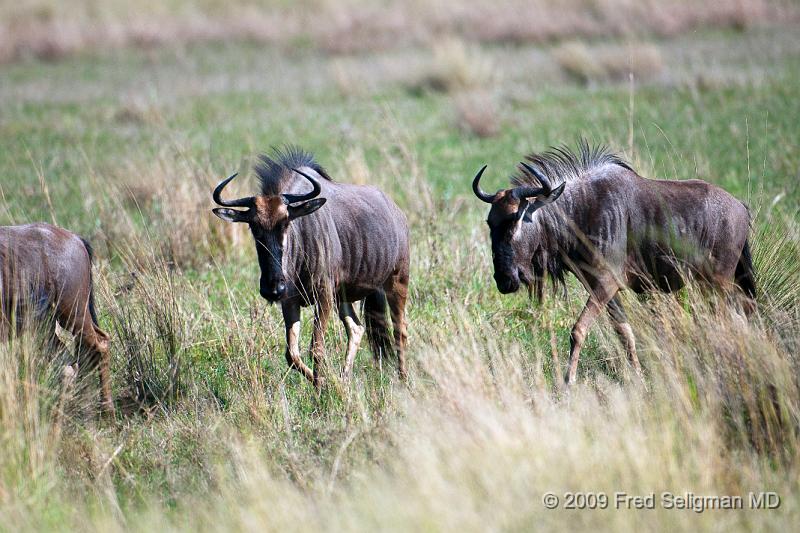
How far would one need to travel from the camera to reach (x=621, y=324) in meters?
6.61

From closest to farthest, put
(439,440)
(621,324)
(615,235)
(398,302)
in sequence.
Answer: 1. (439,440)
2. (615,235)
3. (621,324)
4. (398,302)

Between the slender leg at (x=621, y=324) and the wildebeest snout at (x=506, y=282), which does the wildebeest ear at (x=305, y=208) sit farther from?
Answer: the slender leg at (x=621, y=324)

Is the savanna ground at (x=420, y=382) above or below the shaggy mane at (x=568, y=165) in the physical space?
below

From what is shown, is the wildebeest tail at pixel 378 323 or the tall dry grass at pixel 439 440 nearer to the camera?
the tall dry grass at pixel 439 440

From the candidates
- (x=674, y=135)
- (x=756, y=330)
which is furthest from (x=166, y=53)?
(x=756, y=330)

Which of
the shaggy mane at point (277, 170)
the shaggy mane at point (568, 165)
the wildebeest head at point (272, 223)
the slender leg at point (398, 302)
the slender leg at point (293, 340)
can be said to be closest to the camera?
the wildebeest head at point (272, 223)

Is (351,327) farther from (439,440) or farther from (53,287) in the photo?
(439,440)

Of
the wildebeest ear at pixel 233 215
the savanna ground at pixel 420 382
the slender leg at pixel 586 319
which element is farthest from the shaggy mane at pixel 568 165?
the wildebeest ear at pixel 233 215

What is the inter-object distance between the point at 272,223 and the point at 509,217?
4.90 feet

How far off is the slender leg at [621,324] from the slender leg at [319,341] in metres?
1.89

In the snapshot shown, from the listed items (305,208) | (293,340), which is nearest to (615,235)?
(305,208)

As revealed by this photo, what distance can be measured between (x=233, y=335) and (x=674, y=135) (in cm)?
821

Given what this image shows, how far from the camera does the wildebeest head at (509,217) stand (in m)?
6.32

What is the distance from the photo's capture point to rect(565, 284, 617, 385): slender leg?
6.28m
